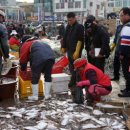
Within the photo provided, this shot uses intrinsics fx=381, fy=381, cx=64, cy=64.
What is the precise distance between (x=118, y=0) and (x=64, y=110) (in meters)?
89.0

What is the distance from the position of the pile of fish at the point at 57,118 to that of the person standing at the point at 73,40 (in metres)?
1.38

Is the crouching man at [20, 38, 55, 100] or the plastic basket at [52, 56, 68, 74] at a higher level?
the crouching man at [20, 38, 55, 100]

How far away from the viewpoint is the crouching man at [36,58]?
7.86 meters

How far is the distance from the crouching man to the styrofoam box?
0.56m

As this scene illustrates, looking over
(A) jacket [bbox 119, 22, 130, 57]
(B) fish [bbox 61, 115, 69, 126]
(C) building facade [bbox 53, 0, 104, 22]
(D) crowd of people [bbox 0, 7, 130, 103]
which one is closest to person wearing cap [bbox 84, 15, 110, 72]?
(D) crowd of people [bbox 0, 7, 130, 103]

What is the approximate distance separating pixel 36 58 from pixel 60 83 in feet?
3.67

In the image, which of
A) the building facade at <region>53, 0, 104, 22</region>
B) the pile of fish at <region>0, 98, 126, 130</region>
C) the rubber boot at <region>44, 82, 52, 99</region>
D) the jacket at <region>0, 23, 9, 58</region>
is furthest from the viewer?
the building facade at <region>53, 0, 104, 22</region>

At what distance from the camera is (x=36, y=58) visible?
7.86 m

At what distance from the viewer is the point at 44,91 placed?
27.2 ft

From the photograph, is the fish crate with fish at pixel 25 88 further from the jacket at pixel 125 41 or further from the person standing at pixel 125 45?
the jacket at pixel 125 41

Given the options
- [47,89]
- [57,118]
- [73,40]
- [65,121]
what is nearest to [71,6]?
[73,40]

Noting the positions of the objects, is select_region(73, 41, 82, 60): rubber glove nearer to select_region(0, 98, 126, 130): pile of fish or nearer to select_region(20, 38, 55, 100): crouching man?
select_region(20, 38, 55, 100): crouching man

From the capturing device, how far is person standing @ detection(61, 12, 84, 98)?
8461 mm

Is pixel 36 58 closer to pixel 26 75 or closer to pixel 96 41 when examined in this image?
pixel 26 75
